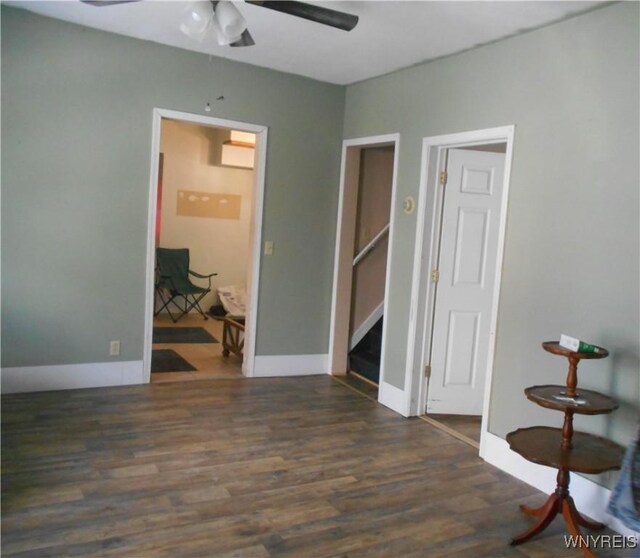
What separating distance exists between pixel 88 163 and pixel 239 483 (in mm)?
2522

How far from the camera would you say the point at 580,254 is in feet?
9.65

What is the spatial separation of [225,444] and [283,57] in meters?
2.79

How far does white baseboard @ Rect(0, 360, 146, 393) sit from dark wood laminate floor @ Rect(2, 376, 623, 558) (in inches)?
3.5

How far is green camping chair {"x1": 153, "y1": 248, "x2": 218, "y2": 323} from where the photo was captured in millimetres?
6809

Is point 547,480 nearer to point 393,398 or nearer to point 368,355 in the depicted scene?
→ point 393,398

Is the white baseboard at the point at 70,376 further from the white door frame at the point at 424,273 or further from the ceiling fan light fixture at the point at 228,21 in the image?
the ceiling fan light fixture at the point at 228,21

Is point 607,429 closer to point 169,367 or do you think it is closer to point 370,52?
point 370,52

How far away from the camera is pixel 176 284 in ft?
22.4

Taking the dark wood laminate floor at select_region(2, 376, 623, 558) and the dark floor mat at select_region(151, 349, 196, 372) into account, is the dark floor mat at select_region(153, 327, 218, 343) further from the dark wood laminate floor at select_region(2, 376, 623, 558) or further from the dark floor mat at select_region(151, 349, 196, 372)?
the dark wood laminate floor at select_region(2, 376, 623, 558)

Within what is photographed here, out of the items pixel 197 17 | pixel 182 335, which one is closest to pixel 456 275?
pixel 197 17

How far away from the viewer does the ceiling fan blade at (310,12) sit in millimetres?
2600

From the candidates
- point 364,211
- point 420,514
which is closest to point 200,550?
point 420,514

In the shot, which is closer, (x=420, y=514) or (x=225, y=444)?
(x=420, y=514)

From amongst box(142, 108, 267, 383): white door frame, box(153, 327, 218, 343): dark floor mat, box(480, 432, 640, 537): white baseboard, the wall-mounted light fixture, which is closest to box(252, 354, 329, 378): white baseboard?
box(142, 108, 267, 383): white door frame
